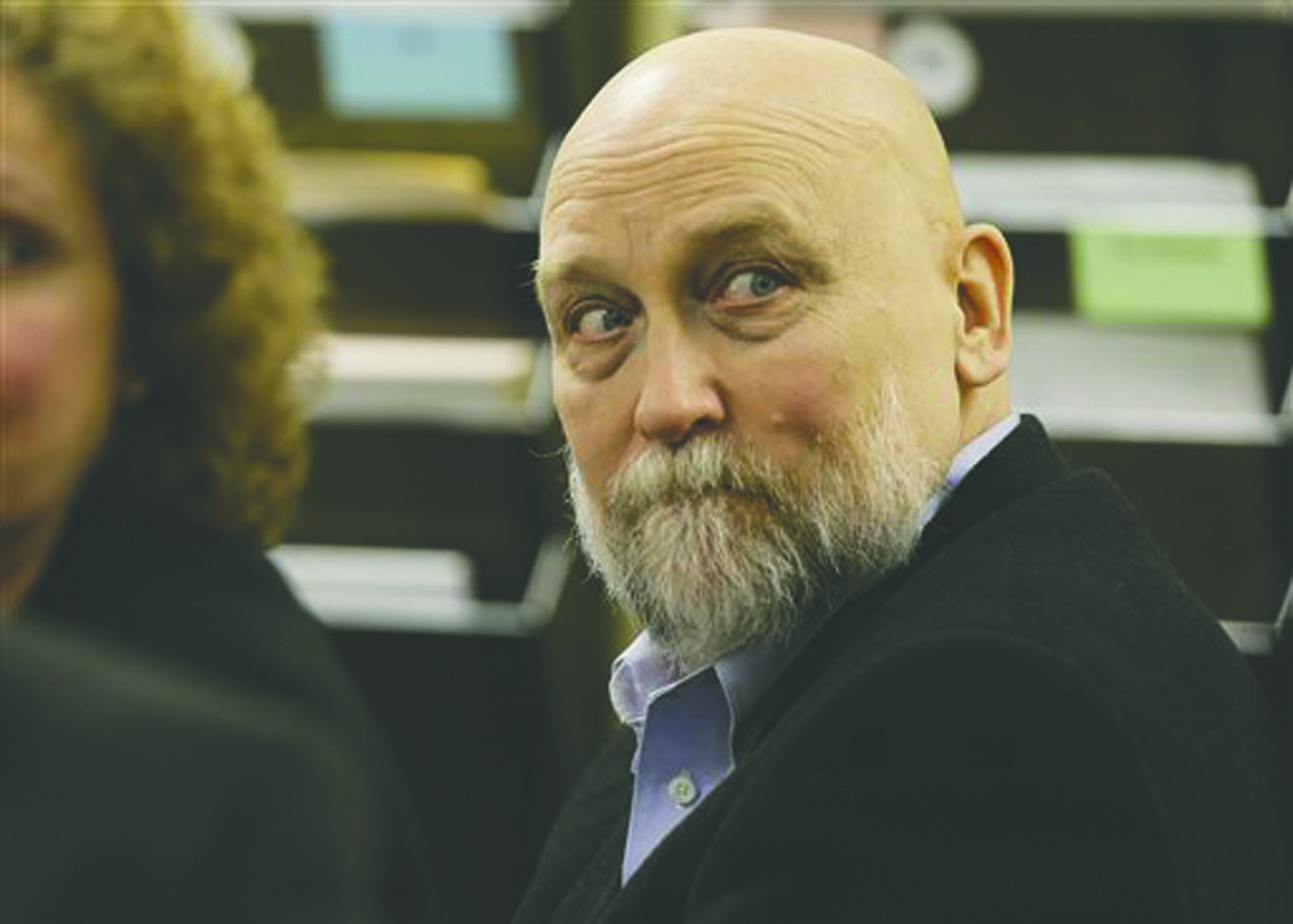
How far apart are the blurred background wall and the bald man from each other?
1.41 metres

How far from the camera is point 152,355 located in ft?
5.72

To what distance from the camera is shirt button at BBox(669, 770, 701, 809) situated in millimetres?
1220

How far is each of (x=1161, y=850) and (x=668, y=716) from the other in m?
0.41

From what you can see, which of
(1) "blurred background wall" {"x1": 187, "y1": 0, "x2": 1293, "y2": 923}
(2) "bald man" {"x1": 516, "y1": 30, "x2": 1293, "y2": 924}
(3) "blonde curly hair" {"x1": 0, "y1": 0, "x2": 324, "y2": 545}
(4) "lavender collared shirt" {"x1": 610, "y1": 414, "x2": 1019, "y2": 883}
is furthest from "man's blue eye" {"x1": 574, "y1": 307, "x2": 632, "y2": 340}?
(1) "blurred background wall" {"x1": 187, "y1": 0, "x2": 1293, "y2": 923}

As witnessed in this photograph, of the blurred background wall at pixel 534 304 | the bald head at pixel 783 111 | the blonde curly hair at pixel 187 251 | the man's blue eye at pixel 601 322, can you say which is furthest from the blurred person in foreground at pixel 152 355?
the blurred background wall at pixel 534 304

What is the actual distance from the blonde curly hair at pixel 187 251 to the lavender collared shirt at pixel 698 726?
679 mm

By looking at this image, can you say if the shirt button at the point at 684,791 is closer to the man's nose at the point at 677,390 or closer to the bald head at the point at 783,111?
the man's nose at the point at 677,390

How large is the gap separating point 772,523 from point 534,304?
1727mm

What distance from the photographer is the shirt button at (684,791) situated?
1.22m

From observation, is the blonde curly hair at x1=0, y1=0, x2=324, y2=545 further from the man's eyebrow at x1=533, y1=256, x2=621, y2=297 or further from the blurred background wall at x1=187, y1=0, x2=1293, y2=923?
the blurred background wall at x1=187, y1=0, x2=1293, y2=923

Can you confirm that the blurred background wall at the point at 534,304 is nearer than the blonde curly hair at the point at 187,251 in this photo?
No

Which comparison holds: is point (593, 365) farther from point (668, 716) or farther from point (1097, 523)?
point (1097, 523)

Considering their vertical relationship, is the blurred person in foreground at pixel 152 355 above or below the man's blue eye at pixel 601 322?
below

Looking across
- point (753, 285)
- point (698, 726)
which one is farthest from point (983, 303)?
point (698, 726)
